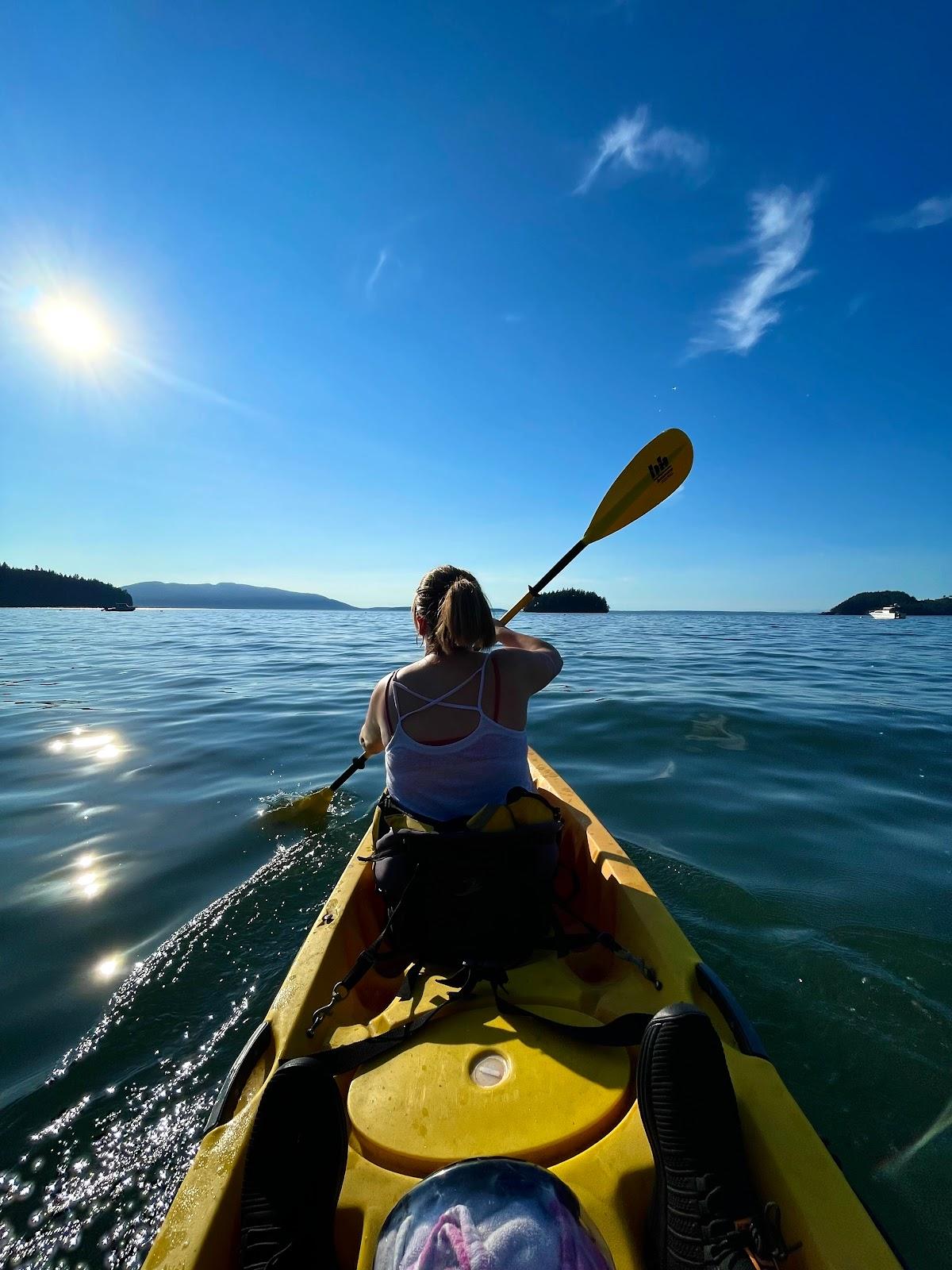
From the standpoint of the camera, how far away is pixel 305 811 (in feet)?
17.3

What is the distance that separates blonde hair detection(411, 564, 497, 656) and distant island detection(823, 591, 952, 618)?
4163 inches

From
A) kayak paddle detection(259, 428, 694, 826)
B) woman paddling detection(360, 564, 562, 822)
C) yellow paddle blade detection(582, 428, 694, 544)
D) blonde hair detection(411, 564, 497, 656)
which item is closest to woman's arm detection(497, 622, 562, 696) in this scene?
woman paddling detection(360, 564, 562, 822)

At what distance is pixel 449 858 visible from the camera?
2223mm

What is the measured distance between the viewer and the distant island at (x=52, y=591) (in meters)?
89.8

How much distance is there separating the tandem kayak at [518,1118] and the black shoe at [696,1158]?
101 mm

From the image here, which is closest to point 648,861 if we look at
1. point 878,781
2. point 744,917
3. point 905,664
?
point 744,917

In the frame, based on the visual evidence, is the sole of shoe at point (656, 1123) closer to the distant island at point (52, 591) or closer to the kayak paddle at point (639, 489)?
the kayak paddle at point (639, 489)

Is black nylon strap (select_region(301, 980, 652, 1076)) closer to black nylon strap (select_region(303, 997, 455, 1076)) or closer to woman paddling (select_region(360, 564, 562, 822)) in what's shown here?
black nylon strap (select_region(303, 997, 455, 1076))

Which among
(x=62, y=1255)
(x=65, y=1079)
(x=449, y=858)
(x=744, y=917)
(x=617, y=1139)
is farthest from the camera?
(x=744, y=917)

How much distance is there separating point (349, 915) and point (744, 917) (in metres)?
2.51

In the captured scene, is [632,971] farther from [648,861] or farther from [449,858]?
→ [648,861]

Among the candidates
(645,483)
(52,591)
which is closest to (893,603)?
(645,483)

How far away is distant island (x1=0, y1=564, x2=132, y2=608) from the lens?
89812 mm

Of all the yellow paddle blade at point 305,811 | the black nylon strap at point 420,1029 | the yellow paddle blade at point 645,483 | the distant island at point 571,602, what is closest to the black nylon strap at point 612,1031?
the black nylon strap at point 420,1029
